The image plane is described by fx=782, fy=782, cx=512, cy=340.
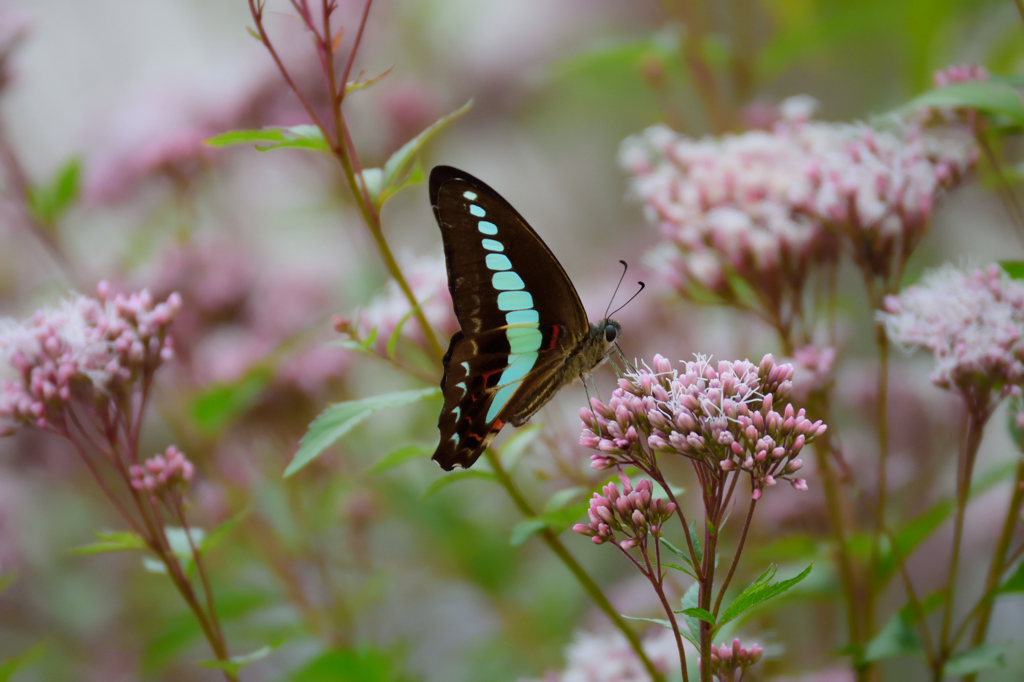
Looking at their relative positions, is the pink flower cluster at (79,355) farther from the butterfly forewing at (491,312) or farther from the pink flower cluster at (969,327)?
the pink flower cluster at (969,327)

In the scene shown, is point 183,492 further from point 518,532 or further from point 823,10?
point 823,10

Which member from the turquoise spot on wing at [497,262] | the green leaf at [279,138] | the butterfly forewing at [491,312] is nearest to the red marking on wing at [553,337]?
the butterfly forewing at [491,312]

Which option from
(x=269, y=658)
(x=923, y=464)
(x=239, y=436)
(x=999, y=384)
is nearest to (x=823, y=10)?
(x=923, y=464)

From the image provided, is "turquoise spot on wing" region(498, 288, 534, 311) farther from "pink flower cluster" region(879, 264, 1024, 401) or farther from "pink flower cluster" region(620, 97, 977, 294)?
"pink flower cluster" region(879, 264, 1024, 401)

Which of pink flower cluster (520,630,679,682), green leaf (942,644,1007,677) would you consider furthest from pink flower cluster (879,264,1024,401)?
pink flower cluster (520,630,679,682)

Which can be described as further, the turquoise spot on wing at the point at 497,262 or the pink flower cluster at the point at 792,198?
the pink flower cluster at the point at 792,198
